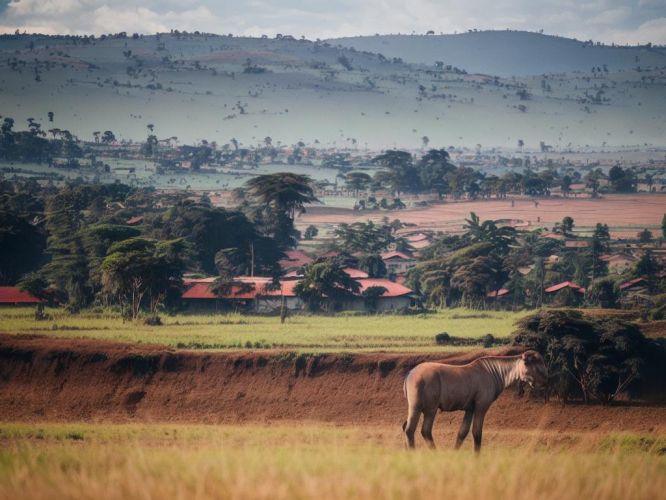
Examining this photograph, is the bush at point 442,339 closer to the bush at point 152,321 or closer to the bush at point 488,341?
the bush at point 488,341

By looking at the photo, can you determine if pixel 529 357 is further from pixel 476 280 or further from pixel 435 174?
pixel 435 174

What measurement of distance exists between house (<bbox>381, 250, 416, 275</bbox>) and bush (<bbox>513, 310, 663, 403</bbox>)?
46.9 metres

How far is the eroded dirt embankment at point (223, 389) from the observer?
1218 inches

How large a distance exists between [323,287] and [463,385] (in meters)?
36.5

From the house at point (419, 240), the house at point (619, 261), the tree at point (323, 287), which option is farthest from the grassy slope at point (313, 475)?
the house at point (419, 240)

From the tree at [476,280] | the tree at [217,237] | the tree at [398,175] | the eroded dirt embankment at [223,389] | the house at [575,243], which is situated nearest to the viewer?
the eroded dirt embankment at [223,389]

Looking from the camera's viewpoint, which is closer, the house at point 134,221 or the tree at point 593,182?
the house at point 134,221

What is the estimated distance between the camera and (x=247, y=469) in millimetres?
11617

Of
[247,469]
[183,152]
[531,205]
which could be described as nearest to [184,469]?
[247,469]

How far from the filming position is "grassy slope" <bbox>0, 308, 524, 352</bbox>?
3862 centimetres

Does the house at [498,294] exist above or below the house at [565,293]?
below

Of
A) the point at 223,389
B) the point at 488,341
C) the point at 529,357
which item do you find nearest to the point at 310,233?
the point at 488,341

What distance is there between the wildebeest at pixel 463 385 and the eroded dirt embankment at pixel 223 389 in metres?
10.0

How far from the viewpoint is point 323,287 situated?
55906 millimetres
